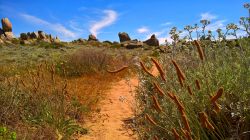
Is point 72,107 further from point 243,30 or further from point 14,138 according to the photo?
point 243,30

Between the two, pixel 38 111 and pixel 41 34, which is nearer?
pixel 38 111

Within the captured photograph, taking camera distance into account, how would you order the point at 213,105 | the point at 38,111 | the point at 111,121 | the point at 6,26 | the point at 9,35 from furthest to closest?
1. the point at 6,26
2. the point at 9,35
3. the point at 111,121
4. the point at 38,111
5. the point at 213,105

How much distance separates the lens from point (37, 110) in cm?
629

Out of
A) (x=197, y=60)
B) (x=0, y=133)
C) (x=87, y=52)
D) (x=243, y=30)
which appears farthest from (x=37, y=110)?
(x=87, y=52)

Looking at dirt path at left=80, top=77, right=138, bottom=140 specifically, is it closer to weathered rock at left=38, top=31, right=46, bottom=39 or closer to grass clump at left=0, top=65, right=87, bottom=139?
grass clump at left=0, top=65, right=87, bottom=139

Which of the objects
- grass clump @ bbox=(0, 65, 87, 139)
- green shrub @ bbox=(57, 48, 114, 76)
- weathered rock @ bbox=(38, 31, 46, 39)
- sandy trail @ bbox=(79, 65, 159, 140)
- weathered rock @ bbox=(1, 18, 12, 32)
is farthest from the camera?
weathered rock @ bbox=(1, 18, 12, 32)

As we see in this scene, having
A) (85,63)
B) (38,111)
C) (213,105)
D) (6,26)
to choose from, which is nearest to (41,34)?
(6,26)

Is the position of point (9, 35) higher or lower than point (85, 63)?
higher

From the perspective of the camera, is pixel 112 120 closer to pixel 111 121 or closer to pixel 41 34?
pixel 111 121

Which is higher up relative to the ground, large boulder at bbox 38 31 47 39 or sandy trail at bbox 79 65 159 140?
large boulder at bbox 38 31 47 39

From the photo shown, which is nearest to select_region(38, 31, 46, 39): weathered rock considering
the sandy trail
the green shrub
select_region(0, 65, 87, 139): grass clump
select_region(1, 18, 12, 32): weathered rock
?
select_region(1, 18, 12, 32): weathered rock

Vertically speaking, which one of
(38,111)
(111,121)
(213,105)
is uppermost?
(213,105)

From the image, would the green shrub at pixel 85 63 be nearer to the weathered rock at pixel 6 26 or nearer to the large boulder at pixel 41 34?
the large boulder at pixel 41 34

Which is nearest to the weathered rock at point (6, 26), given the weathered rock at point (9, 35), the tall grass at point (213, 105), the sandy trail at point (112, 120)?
the weathered rock at point (9, 35)
